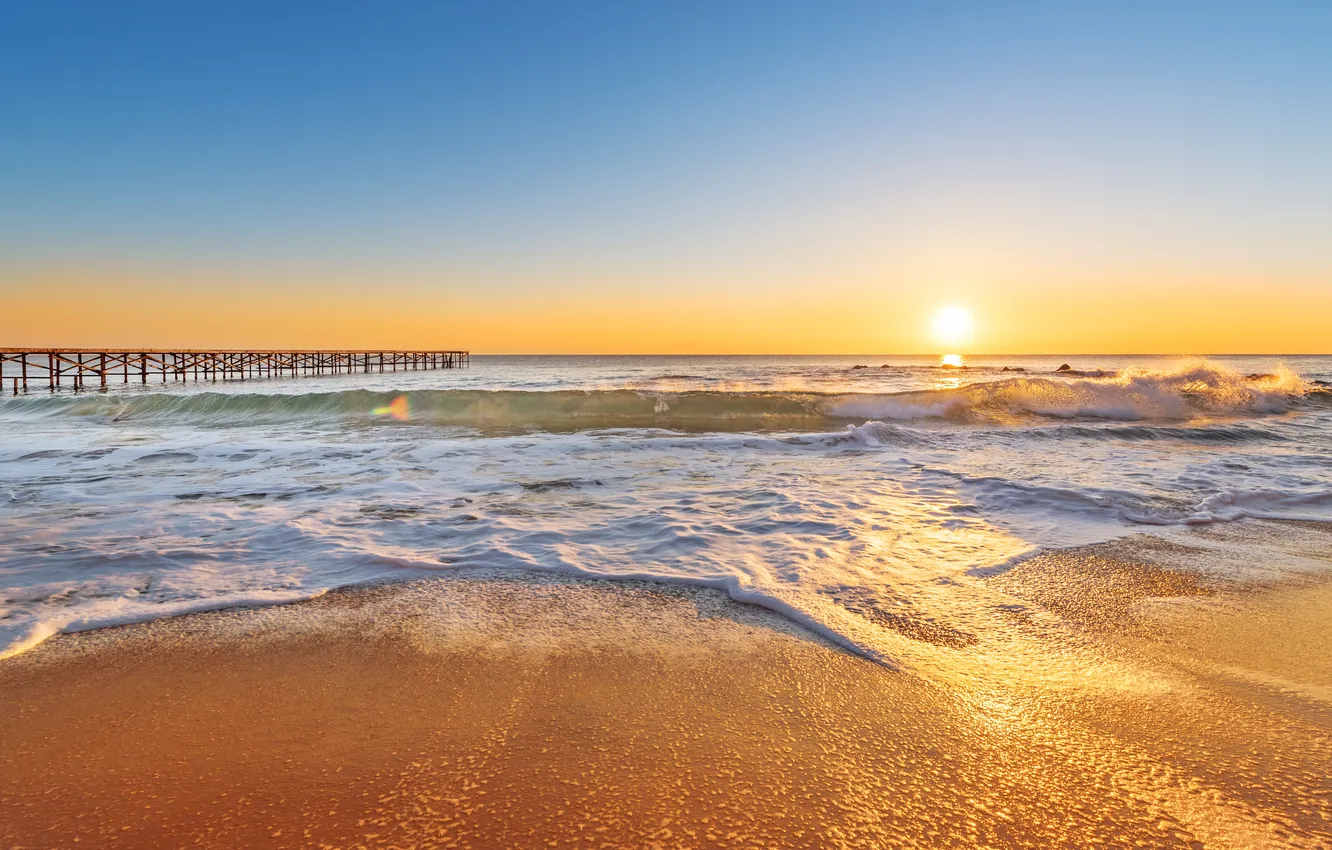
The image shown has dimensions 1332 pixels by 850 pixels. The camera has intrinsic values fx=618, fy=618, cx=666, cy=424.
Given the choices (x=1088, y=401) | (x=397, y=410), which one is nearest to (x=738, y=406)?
(x=1088, y=401)

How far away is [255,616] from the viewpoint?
3.08 metres

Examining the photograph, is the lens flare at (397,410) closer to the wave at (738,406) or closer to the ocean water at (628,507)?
the wave at (738,406)

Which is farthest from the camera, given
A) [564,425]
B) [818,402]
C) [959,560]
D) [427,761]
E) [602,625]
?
[818,402]

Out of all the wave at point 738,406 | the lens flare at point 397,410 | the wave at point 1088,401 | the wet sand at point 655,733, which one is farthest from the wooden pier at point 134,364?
the wave at point 1088,401

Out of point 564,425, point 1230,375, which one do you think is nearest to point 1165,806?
point 564,425

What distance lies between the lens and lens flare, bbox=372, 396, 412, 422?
16.3 m

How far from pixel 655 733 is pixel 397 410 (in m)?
16.8

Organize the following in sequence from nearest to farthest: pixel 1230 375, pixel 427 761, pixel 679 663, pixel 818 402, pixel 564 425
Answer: pixel 427 761 < pixel 679 663 < pixel 564 425 < pixel 818 402 < pixel 1230 375

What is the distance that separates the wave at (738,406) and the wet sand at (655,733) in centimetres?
1109

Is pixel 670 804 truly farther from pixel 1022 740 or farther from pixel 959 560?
pixel 959 560

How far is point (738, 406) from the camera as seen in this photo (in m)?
17.6

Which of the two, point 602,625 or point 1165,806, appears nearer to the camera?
point 1165,806

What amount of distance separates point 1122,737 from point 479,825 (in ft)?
6.56

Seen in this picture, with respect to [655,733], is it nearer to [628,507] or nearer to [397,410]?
[628,507]
